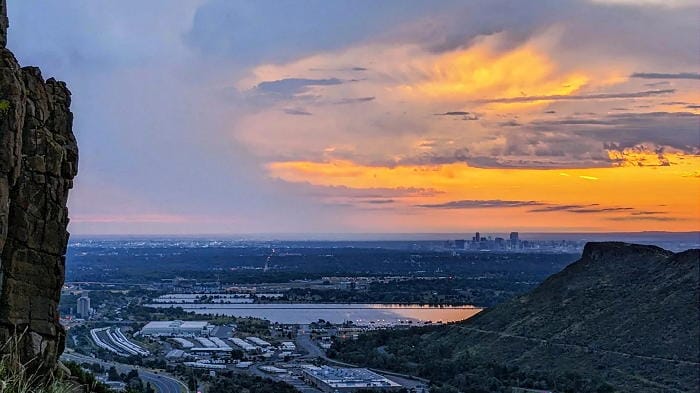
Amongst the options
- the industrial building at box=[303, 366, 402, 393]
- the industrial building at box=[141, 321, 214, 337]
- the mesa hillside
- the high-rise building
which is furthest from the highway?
the high-rise building

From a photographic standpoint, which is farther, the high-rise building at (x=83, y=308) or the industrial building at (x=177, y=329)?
the high-rise building at (x=83, y=308)

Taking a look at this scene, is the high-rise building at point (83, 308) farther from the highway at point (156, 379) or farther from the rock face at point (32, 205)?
the rock face at point (32, 205)

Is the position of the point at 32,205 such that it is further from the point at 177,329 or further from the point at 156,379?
the point at 177,329

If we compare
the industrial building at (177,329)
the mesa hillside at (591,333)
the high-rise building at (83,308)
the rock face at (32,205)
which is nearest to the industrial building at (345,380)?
the mesa hillside at (591,333)

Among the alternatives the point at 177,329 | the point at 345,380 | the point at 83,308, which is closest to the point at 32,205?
the point at 345,380

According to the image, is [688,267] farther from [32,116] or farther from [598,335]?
[32,116]

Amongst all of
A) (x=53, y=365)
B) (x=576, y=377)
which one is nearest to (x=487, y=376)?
(x=576, y=377)

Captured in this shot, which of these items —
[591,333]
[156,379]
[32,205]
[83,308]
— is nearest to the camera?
[32,205]
